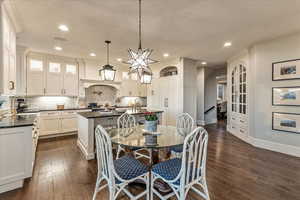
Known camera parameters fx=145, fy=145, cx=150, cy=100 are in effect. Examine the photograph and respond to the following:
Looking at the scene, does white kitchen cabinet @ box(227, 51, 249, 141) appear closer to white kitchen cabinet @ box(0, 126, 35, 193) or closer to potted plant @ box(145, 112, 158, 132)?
potted plant @ box(145, 112, 158, 132)

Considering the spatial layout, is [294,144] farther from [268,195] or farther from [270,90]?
[268,195]

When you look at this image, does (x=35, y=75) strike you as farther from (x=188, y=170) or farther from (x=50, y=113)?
(x=188, y=170)

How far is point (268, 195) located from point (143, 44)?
3983mm

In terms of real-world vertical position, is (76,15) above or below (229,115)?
above

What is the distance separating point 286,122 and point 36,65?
7.51m

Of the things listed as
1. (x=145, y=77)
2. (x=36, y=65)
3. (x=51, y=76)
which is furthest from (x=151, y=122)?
(x=36, y=65)

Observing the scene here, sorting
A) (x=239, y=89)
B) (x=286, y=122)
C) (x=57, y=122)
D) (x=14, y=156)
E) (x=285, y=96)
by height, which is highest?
(x=239, y=89)

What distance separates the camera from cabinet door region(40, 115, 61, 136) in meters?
4.64

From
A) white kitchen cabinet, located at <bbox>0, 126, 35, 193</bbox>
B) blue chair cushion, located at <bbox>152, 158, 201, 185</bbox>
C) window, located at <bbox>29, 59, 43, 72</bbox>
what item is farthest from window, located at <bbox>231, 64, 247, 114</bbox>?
window, located at <bbox>29, 59, 43, 72</bbox>

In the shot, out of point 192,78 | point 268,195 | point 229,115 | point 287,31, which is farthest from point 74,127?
point 287,31

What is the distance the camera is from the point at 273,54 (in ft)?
12.2

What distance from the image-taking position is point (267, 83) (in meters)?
3.84

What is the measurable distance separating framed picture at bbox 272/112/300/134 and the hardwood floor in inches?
25.6

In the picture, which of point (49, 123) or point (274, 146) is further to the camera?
point (49, 123)
